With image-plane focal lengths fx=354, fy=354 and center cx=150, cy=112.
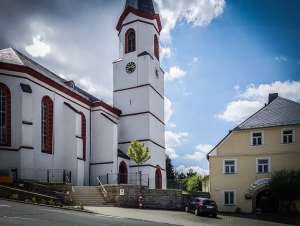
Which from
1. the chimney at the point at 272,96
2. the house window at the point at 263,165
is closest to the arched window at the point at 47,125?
the house window at the point at 263,165

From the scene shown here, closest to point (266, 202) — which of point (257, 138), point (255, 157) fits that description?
point (255, 157)

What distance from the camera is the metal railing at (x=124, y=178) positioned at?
1283 inches

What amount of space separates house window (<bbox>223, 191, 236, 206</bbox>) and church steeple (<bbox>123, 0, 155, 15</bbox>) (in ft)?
72.7

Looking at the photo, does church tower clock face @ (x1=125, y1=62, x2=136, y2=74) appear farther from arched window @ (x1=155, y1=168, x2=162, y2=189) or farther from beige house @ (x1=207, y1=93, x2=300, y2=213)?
beige house @ (x1=207, y1=93, x2=300, y2=213)

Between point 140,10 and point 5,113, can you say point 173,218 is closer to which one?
point 5,113

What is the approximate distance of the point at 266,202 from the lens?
29906 mm

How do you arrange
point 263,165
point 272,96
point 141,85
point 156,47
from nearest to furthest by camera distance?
point 263,165, point 272,96, point 141,85, point 156,47

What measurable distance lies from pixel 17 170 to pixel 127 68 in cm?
1810

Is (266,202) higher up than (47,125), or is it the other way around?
(47,125)

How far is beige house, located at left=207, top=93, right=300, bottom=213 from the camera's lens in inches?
1099

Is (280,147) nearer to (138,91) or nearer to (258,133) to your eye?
(258,133)

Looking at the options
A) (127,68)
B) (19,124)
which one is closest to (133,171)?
(127,68)

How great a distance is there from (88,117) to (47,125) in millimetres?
5831

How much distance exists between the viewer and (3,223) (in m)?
11.5
